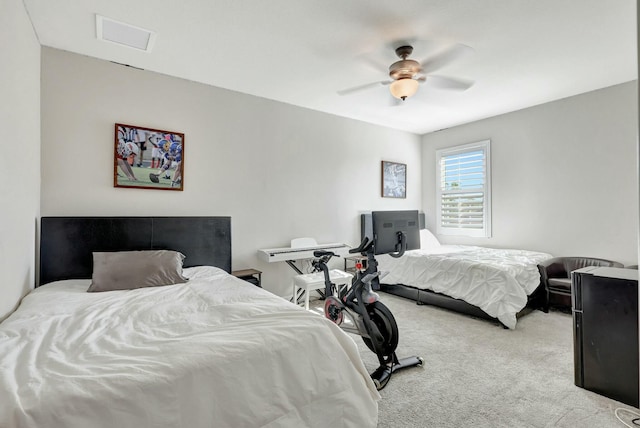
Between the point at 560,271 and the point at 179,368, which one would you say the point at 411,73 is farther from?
the point at 560,271

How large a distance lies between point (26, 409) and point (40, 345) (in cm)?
55

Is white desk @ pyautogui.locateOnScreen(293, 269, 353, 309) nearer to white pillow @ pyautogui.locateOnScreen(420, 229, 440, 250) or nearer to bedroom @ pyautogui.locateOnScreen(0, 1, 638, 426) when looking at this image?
bedroom @ pyautogui.locateOnScreen(0, 1, 638, 426)

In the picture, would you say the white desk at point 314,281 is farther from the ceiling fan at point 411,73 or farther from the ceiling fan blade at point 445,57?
the ceiling fan blade at point 445,57

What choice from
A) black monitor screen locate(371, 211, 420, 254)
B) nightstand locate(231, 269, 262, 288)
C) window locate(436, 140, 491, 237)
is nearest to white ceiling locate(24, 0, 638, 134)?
window locate(436, 140, 491, 237)

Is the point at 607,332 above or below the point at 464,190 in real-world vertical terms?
below

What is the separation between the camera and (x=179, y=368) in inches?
43.8

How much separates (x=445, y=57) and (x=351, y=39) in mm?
817

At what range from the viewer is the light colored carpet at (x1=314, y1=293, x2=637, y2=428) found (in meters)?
1.84

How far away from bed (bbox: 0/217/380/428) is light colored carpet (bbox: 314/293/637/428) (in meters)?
0.68

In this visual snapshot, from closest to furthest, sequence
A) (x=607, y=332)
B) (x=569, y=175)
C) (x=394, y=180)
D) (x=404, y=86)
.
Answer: (x=607, y=332) < (x=404, y=86) < (x=569, y=175) < (x=394, y=180)

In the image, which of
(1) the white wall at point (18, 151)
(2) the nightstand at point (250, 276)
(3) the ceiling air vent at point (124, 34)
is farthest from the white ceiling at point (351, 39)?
(2) the nightstand at point (250, 276)

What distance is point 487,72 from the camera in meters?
3.28

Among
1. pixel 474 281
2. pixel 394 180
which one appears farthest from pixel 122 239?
pixel 394 180

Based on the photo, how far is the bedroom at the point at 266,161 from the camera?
2.38 metres
